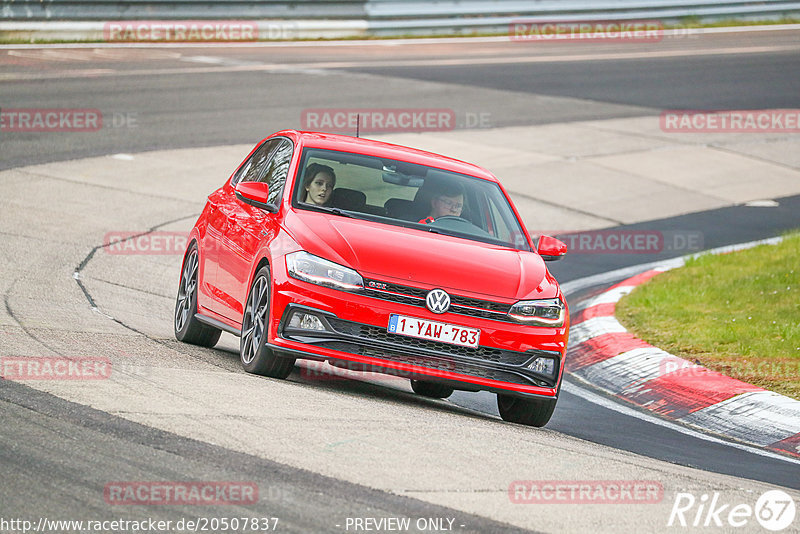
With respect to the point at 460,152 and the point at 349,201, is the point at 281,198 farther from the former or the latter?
the point at 460,152

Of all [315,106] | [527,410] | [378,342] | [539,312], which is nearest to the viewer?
[378,342]

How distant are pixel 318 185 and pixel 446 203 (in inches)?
35.1

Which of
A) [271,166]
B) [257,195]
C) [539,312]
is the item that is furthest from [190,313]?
[539,312]

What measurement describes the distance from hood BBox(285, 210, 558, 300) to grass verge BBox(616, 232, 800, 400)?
2.20 m

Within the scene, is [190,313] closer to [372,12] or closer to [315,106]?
[315,106]

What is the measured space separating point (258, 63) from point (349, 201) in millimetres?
18429

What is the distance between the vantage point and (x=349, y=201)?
842 cm

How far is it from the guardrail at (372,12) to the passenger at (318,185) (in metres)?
19.0

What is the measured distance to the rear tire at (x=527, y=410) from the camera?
786 centimetres

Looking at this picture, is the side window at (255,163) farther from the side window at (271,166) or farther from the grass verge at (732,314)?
the grass verge at (732,314)

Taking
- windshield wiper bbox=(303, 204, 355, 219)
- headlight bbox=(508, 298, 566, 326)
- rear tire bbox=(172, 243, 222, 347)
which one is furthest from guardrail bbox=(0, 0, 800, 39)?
headlight bbox=(508, 298, 566, 326)

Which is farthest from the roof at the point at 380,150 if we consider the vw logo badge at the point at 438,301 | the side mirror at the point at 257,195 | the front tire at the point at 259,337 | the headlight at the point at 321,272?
the vw logo badge at the point at 438,301

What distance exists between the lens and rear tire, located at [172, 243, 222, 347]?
30.2 feet

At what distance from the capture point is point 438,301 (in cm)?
739
